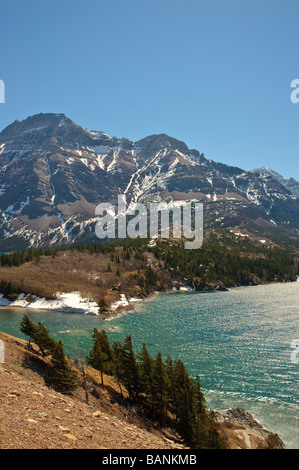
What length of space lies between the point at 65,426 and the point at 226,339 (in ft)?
174

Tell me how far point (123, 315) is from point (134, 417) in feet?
203

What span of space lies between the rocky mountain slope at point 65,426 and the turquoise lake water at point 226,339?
6.06 m

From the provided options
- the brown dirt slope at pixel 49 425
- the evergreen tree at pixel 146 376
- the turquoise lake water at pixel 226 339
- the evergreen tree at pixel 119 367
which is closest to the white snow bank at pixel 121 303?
the turquoise lake water at pixel 226 339

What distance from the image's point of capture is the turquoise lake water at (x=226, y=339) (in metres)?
37.0

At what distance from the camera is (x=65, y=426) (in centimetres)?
1521

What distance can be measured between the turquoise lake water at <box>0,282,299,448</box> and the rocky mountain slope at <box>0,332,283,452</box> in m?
6.06

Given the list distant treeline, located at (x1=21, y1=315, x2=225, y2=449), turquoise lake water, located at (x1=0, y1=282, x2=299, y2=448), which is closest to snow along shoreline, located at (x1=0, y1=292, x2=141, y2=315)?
turquoise lake water, located at (x1=0, y1=282, x2=299, y2=448)

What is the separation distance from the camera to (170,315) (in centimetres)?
8756

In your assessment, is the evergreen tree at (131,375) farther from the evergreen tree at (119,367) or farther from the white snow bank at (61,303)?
the white snow bank at (61,303)

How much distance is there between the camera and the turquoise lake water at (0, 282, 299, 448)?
121 feet

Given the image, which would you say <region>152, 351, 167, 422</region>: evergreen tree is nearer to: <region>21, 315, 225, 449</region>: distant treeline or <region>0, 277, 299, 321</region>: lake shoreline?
<region>21, 315, 225, 449</region>: distant treeline

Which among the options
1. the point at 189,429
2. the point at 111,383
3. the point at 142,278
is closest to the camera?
the point at 189,429

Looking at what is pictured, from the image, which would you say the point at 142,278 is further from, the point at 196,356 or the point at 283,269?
the point at 283,269

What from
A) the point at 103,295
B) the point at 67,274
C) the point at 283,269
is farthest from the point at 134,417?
the point at 283,269
